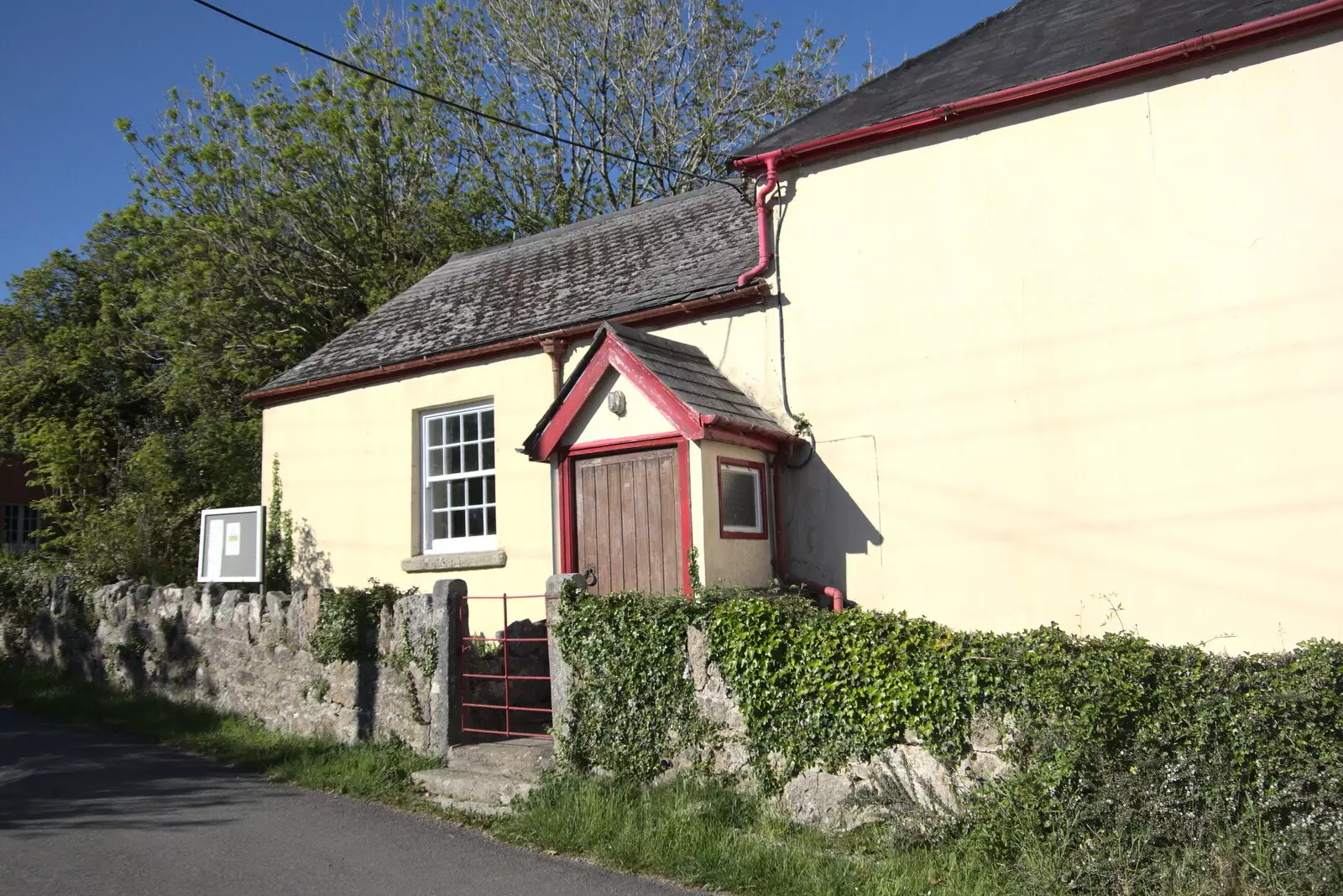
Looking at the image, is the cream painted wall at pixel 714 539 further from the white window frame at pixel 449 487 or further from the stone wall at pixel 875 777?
the white window frame at pixel 449 487

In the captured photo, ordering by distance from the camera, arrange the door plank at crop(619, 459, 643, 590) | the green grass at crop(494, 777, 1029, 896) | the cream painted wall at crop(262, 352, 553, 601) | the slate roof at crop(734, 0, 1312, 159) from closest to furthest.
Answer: the green grass at crop(494, 777, 1029, 896), the slate roof at crop(734, 0, 1312, 159), the door plank at crop(619, 459, 643, 590), the cream painted wall at crop(262, 352, 553, 601)

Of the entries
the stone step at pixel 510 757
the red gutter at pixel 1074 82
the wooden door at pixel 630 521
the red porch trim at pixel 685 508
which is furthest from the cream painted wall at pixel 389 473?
the red gutter at pixel 1074 82

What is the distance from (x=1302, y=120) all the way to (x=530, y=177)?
828 inches

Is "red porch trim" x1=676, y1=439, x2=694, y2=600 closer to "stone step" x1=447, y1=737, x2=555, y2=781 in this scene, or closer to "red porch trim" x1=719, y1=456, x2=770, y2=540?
"red porch trim" x1=719, y1=456, x2=770, y2=540

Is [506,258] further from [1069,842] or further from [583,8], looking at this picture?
[583,8]

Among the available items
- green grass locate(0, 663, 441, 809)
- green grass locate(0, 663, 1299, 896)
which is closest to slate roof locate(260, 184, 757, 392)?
green grass locate(0, 663, 441, 809)

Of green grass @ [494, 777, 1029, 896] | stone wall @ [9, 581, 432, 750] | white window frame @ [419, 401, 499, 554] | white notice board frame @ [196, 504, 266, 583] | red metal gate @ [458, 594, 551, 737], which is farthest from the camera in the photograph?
white window frame @ [419, 401, 499, 554]

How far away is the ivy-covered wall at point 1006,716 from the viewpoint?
4.81 meters

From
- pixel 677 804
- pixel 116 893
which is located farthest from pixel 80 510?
pixel 677 804

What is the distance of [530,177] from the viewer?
26.7 meters

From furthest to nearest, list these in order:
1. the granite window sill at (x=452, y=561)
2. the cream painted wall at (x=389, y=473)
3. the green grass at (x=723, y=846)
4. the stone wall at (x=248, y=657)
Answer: the granite window sill at (x=452, y=561) < the cream painted wall at (x=389, y=473) < the stone wall at (x=248, y=657) < the green grass at (x=723, y=846)

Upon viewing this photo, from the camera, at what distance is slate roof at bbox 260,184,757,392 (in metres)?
11.9

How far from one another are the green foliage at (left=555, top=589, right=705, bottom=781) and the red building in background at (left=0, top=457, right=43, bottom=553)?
1183 inches

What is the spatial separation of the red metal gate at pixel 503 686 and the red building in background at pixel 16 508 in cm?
2815
